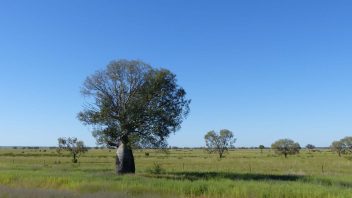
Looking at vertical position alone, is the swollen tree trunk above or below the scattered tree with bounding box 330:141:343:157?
below

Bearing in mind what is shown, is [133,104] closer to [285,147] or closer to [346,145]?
[285,147]

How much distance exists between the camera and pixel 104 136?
40406 mm

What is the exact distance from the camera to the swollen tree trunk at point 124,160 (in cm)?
3906

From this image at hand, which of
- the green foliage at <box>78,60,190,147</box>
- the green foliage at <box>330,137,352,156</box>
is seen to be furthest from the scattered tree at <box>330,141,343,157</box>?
the green foliage at <box>78,60,190,147</box>

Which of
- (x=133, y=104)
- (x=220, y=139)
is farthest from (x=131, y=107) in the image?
(x=220, y=139)

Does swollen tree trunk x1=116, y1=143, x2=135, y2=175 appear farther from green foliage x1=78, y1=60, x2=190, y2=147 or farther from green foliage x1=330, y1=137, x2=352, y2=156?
green foliage x1=330, y1=137, x2=352, y2=156

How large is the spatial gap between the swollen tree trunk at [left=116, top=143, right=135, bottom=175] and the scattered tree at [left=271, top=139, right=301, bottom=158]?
278 feet

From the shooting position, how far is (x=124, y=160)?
129 feet

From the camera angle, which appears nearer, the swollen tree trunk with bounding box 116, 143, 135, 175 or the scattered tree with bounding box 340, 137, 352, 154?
the swollen tree trunk with bounding box 116, 143, 135, 175

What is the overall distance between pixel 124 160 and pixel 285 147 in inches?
3447

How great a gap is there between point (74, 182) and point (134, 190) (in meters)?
5.31

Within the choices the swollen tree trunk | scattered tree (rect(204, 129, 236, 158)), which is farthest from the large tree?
scattered tree (rect(204, 129, 236, 158))

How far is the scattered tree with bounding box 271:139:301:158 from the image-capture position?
120m

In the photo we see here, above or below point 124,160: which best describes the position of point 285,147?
above
